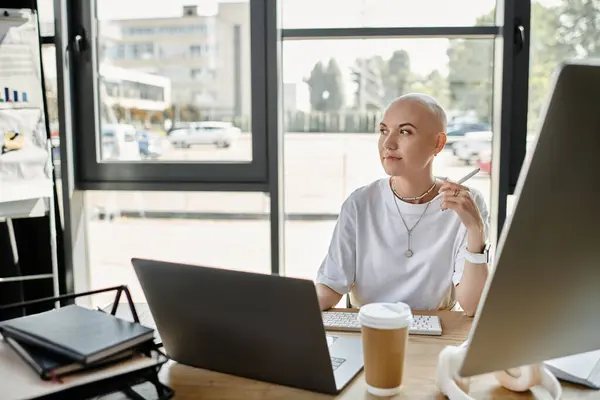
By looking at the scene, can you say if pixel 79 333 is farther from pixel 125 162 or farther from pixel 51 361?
pixel 125 162

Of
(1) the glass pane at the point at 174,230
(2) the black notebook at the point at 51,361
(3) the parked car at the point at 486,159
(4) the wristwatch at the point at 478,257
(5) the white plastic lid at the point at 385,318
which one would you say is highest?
(3) the parked car at the point at 486,159

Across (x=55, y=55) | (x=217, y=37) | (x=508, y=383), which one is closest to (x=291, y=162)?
(x=217, y=37)

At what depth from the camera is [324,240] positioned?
279 cm

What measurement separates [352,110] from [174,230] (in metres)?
1.01

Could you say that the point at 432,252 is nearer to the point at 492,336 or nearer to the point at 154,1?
the point at 492,336

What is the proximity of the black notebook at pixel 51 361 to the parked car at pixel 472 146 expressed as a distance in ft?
6.41

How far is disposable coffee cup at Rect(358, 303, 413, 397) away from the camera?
3.15 ft

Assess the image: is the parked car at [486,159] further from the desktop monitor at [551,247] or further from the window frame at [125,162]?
the desktop monitor at [551,247]

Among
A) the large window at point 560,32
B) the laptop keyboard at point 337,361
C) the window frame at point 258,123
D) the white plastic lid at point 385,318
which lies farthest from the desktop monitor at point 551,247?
the large window at point 560,32

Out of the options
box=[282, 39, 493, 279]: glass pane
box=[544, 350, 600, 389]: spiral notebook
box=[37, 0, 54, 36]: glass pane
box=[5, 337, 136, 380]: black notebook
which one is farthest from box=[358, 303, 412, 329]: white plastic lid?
box=[37, 0, 54, 36]: glass pane

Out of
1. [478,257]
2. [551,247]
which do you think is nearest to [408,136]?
[478,257]

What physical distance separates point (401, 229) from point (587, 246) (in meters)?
1.06

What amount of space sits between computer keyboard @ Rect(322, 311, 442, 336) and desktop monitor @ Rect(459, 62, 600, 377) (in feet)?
1.69

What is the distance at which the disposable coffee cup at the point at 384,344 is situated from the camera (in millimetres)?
961
